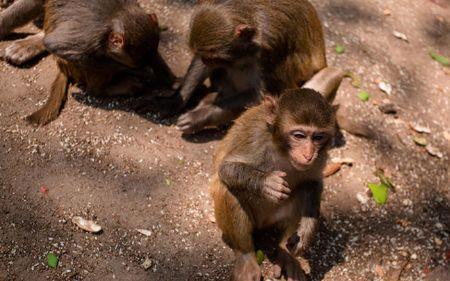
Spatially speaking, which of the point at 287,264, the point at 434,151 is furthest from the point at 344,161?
the point at 287,264

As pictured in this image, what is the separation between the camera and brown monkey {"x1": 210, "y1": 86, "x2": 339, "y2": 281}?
4531mm

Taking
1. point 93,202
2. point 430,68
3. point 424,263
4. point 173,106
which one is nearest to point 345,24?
point 430,68

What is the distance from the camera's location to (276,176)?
454 cm

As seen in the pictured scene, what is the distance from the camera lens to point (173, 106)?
637 centimetres

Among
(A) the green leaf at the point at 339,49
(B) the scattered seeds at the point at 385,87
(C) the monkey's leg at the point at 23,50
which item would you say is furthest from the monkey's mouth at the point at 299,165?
(C) the monkey's leg at the point at 23,50

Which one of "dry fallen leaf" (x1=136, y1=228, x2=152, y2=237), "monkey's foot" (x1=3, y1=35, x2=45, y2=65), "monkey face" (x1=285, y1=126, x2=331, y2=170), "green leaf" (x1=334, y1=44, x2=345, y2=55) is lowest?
"dry fallen leaf" (x1=136, y1=228, x2=152, y2=237)

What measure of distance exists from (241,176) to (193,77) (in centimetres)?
197

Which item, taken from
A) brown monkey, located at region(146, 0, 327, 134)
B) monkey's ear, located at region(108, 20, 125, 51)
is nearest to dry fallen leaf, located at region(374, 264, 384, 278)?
brown monkey, located at region(146, 0, 327, 134)

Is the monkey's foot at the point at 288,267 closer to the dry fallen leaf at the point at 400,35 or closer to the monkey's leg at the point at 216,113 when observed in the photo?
the monkey's leg at the point at 216,113

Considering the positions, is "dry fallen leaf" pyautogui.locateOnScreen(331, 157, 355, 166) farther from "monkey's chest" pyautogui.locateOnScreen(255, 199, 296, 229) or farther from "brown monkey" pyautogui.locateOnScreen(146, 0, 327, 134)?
"monkey's chest" pyautogui.locateOnScreen(255, 199, 296, 229)

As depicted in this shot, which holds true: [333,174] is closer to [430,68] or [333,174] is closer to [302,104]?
[302,104]

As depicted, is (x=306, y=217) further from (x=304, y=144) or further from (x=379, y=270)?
(x=379, y=270)

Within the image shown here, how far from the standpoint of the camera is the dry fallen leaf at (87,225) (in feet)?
17.0

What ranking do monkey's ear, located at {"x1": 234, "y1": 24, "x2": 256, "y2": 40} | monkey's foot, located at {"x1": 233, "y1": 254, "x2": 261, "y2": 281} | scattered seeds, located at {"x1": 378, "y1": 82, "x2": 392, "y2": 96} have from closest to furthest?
monkey's foot, located at {"x1": 233, "y1": 254, "x2": 261, "y2": 281} < monkey's ear, located at {"x1": 234, "y1": 24, "x2": 256, "y2": 40} < scattered seeds, located at {"x1": 378, "y1": 82, "x2": 392, "y2": 96}
